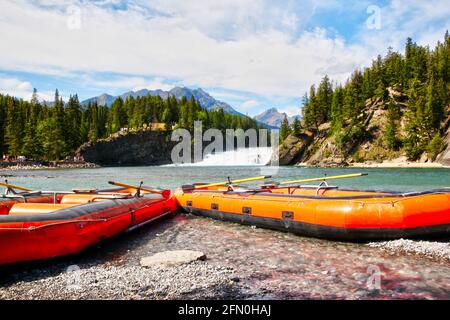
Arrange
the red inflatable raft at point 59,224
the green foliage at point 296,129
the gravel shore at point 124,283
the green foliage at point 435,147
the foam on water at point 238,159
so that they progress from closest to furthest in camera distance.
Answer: the gravel shore at point 124,283 → the red inflatable raft at point 59,224 → the green foliage at point 435,147 → the green foliage at point 296,129 → the foam on water at point 238,159

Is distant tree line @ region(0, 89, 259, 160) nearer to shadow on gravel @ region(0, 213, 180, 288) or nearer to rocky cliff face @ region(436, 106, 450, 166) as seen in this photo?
rocky cliff face @ region(436, 106, 450, 166)

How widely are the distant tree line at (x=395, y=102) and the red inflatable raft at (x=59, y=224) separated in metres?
69.1

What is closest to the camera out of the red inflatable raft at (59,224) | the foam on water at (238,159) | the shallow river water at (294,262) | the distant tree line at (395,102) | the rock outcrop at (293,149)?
the shallow river water at (294,262)

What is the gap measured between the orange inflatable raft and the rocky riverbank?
21.1 inches

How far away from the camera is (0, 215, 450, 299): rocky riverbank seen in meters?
6.23

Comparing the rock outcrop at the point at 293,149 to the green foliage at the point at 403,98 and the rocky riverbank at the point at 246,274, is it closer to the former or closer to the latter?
the green foliage at the point at 403,98

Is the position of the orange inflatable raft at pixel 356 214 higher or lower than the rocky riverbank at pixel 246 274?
higher

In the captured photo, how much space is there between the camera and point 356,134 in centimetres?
8150

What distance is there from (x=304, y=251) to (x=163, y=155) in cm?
10446

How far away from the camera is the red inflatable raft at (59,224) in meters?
7.31

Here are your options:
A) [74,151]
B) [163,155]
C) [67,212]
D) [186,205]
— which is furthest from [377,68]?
[67,212]

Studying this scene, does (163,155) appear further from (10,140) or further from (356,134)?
(356,134)

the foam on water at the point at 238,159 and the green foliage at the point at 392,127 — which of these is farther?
the foam on water at the point at 238,159

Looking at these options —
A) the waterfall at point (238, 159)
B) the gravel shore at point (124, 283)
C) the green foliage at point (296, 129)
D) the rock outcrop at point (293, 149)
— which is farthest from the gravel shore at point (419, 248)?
the green foliage at point (296, 129)
